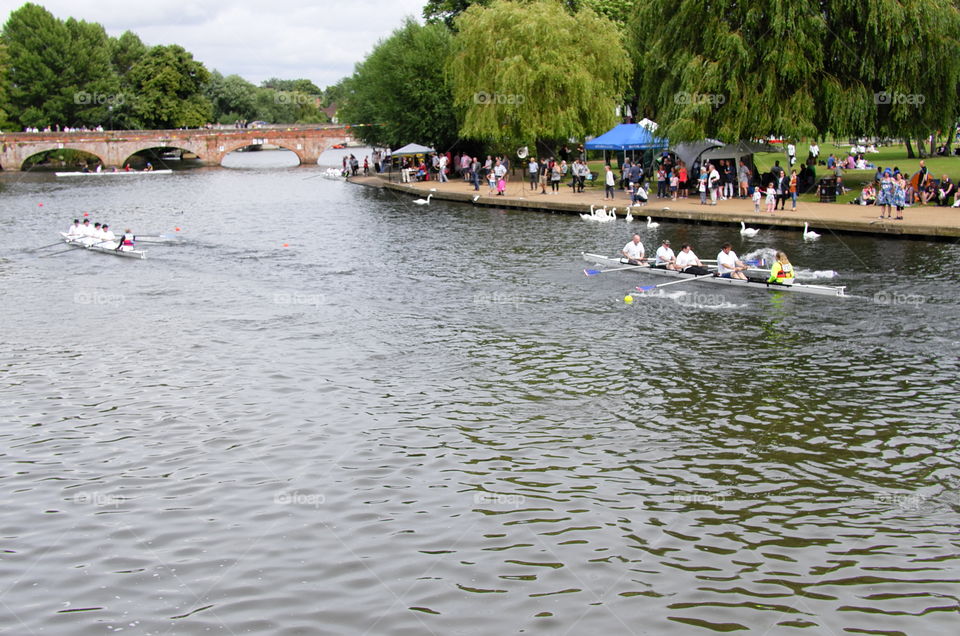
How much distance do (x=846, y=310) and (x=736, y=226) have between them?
13.7 meters

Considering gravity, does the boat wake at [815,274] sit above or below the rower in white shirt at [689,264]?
below

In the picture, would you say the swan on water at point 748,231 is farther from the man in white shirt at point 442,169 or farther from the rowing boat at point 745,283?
the man in white shirt at point 442,169

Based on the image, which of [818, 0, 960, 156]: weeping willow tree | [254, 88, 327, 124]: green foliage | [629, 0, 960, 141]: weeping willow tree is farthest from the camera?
[254, 88, 327, 124]: green foliage

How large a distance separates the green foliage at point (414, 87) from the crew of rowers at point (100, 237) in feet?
90.9

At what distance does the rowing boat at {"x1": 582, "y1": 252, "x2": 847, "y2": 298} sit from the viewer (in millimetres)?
24094

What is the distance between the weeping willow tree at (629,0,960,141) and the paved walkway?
121 inches

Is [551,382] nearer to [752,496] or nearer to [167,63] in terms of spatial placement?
[752,496]

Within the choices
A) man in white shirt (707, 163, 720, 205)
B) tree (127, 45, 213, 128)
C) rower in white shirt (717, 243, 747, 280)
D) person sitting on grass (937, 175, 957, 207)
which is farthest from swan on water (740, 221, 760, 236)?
tree (127, 45, 213, 128)

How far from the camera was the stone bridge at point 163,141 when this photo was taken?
89875mm

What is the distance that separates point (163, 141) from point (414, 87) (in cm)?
4307

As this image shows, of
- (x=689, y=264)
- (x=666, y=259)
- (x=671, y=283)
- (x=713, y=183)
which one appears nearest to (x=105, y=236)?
(x=666, y=259)

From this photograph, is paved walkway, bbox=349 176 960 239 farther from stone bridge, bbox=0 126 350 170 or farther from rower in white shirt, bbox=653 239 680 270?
stone bridge, bbox=0 126 350 170

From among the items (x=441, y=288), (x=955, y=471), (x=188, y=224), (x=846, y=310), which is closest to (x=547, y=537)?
(x=955, y=471)

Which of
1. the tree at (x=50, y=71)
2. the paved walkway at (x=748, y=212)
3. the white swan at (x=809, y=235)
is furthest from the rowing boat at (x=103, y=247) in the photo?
the tree at (x=50, y=71)
